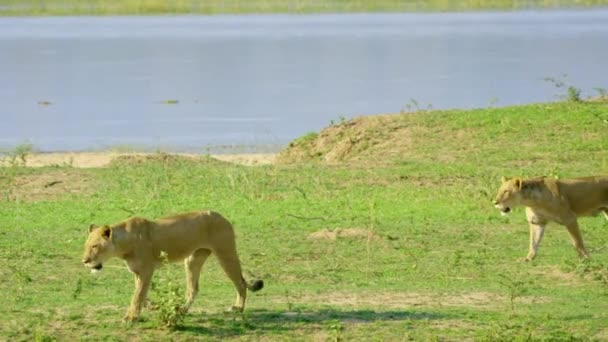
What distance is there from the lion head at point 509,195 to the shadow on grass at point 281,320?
3135mm

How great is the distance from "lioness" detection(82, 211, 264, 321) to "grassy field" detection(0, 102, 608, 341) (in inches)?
7.3

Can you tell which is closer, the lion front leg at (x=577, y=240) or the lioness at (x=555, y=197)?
the lion front leg at (x=577, y=240)

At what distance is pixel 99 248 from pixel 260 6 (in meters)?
68.1

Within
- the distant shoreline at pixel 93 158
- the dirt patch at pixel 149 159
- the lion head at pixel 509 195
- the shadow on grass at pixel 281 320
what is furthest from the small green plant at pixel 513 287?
the distant shoreline at pixel 93 158

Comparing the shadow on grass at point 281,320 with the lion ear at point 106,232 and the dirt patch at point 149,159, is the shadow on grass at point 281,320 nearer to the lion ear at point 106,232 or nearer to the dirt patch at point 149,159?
the lion ear at point 106,232

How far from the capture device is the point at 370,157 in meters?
20.3

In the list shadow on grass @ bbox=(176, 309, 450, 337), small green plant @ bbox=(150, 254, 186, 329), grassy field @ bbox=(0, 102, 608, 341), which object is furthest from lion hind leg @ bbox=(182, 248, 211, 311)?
small green plant @ bbox=(150, 254, 186, 329)

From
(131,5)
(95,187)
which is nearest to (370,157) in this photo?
(95,187)

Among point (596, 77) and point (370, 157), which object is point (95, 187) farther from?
point (596, 77)

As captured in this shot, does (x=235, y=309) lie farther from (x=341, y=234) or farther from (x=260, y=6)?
(x=260, y=6)

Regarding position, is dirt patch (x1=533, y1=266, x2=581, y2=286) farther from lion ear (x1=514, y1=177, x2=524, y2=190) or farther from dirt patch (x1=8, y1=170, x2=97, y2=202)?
dirt patch (x1=8, y1=170, x2=97, y2=202)

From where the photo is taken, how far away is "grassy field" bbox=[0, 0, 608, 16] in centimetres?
7488

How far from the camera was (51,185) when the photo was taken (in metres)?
18.5

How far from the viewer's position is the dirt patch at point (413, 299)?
1125 cm
